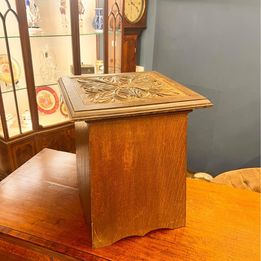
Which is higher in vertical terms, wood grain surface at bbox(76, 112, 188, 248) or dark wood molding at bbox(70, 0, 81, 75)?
dark wood molding at bbox(70, 0, 81, 75)

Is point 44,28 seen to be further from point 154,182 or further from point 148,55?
point 154,182

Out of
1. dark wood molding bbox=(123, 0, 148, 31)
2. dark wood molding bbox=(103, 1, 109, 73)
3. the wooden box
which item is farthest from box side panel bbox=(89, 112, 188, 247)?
dark wood molding bbox=(123, 0, 148, 31)

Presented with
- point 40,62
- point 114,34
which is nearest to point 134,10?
point 114,34

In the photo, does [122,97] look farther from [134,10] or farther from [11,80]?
[134,10]

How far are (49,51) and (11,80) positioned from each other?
38 cm

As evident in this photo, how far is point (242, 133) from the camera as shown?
2080 mm

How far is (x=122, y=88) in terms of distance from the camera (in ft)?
2.23

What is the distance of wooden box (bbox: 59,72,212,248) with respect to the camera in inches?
22.0

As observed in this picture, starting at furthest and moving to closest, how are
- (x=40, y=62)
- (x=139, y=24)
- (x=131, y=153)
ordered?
1. (x=139, y=24)
2. (x=40, y=62)
3. (x=131, y=153)

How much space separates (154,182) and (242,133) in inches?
65.8

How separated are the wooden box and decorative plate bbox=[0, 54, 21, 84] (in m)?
0.99

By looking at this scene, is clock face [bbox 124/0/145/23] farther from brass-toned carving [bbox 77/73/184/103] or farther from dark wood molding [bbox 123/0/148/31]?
brass-toned carving [bbox 77/73/184/103]

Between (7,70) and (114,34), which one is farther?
(114,34)

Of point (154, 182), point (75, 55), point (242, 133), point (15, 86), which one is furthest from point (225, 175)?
point (15, 86)
